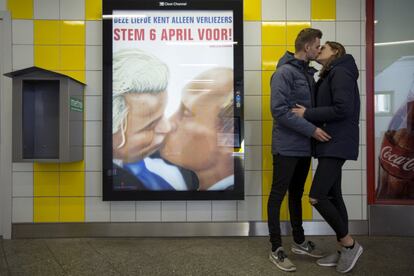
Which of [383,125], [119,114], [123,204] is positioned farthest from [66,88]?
[383,125]

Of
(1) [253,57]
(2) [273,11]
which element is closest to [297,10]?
(2) [273,11]

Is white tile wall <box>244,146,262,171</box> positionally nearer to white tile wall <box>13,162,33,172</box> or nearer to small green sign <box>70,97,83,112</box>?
small green sign <box>70,97,83,112</box>

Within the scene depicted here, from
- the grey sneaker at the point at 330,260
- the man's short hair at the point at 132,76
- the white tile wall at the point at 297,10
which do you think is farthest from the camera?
the white tile wall at the point at 297,10

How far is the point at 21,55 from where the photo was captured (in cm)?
355

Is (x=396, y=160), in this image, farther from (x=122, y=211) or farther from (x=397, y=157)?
(x=122, y=211)

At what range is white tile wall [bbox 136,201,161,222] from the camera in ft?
11.7

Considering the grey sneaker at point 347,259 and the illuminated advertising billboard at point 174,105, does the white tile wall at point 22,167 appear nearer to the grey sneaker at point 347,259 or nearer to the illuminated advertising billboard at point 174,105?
the illuminated advertising billboard at point 174,105

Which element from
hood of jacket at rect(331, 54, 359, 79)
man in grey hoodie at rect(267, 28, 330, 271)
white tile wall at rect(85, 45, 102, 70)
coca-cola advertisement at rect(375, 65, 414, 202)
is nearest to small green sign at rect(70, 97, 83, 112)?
white tile wall at rect(85, 45, 102, 70)

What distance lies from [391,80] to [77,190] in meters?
3.37

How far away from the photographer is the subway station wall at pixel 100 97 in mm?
3555

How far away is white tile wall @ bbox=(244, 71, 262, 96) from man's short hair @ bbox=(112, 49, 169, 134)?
0.78m

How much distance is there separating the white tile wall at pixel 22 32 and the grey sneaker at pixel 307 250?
10.3 ft

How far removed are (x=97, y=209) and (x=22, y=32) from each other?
1.87 m

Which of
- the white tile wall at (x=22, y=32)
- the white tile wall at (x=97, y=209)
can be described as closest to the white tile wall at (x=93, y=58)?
the white tile wall at (x=22, y=32)
